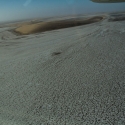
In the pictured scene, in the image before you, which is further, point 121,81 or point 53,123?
point 121,81

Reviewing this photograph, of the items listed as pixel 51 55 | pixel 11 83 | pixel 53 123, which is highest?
pixel 51 55

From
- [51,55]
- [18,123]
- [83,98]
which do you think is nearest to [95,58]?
[51,55]

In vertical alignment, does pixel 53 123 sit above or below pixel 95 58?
below

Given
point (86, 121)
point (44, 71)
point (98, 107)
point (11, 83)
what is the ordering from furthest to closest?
point (44, 71)
point (11, 83)
point (98, 107)
point (86, 121)

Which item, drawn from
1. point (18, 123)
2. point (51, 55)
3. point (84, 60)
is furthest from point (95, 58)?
point (18, 123)

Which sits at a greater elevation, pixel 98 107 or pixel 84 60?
pixel 84 60

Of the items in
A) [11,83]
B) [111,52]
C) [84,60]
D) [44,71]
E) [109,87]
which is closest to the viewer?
[109,87]

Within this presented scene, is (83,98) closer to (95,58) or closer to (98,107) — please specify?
(98,107)

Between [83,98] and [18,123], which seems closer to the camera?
[18,123]

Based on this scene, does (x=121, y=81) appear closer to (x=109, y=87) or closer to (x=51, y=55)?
(x=109, y=87)

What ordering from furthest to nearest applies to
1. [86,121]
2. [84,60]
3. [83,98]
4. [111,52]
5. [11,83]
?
[111,52]
[84,60]
[11,83]
[83,98]
[86,121]
